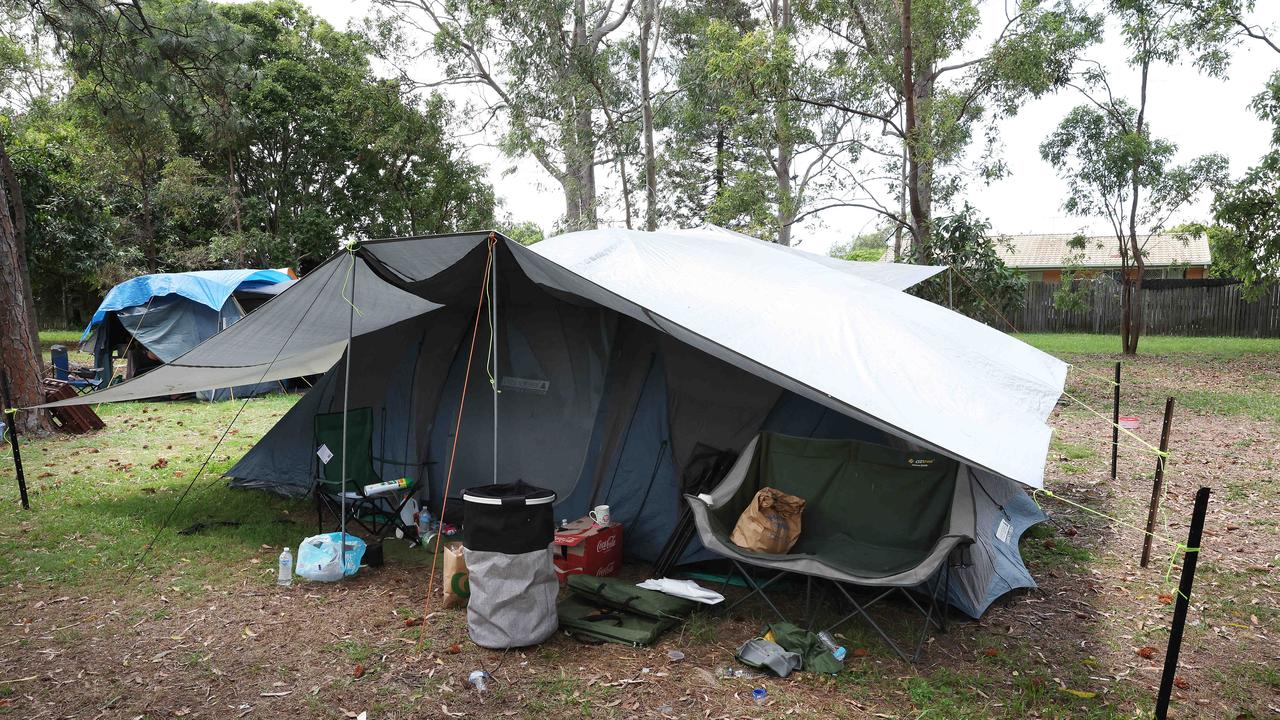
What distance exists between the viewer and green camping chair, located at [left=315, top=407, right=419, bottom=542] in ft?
15.9

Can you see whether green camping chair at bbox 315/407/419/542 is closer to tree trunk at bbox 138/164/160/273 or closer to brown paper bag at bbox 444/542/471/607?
brown paper bag at bbox 444/542/471/607

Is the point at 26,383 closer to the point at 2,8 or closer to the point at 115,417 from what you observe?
the point at 115,417

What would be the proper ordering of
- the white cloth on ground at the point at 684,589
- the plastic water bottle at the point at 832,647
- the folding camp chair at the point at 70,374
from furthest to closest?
1. the folding camp chair at the point at 70,374
2. the white cloth on ground at the point at 684,589
3. the plastic water bottle at the point at 832,647

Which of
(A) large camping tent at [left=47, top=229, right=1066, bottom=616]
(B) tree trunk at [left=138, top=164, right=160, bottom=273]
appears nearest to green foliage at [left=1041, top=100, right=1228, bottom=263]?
(A) large camping tent at [left=47, top=229, right=1066, bottom=616]

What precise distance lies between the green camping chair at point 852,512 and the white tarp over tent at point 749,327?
1.58 feet

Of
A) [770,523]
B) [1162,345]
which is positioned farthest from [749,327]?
[1162,345]

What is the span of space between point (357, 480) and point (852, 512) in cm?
299

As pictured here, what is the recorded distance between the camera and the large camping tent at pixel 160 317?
10133 millimetres

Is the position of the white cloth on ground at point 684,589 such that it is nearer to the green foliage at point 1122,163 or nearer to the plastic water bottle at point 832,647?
the plastic water bottle at point 832,647

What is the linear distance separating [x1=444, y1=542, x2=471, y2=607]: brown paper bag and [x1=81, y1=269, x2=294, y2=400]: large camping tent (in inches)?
295

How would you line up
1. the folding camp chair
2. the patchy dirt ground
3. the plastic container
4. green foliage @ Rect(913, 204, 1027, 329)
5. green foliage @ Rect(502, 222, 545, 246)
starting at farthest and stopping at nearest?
green foliage @ Rect(502, 222, 545, 246), the folding camp chair, green foliage @ Rect(913, 204, 1027, 329), the plastic container, the patchy dirt ground

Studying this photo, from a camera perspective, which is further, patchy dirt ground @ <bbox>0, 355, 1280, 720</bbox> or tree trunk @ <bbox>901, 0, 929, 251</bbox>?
tree trunk @ <bbox>901, 0, 929, 251</bbox>

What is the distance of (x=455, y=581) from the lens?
3732mm

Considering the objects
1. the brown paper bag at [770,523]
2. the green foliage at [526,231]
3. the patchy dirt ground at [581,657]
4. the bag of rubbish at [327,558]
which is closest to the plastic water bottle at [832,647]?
the patchy dirt ground at [581,657]
